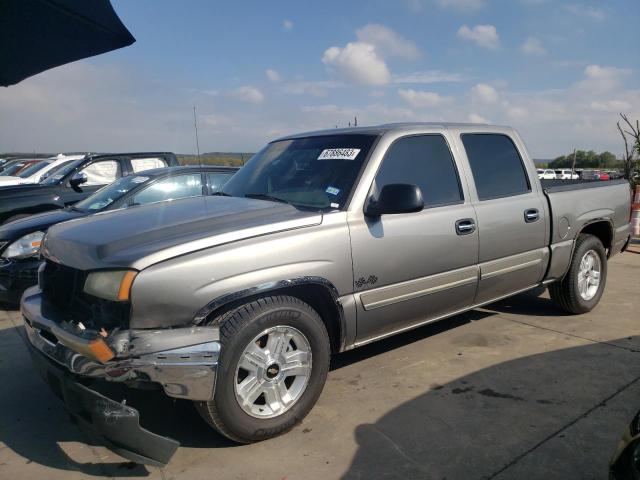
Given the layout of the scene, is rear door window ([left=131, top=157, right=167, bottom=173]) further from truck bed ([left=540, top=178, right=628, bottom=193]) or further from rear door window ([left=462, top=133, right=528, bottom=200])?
truck bed ([left=540, top=178, right=628, bottom=193])

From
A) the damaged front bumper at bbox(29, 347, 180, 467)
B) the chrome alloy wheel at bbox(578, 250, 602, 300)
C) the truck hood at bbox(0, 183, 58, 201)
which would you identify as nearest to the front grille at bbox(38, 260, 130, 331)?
the damaged front bumper at bbox(29, 347, 180, 467)

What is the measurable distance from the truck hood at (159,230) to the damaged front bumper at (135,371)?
0.36m

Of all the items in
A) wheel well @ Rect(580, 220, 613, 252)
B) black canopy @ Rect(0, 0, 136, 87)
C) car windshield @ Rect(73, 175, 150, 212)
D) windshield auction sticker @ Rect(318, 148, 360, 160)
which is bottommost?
wheel well @ Rect(580, 220, 613, 252)

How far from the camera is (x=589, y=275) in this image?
493 centimetres

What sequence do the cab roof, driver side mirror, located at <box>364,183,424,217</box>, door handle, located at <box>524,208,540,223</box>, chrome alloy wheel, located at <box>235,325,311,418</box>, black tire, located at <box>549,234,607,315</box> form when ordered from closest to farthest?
chrome alloy wheel, located at <box>235,325,311,418</box> → driver side mirror, located at <box>364,183,424,217</box> → the cab roof → door handle, located at <box>524,208,540,223</box> → black tire, located at <box>549,234,607,315</box>

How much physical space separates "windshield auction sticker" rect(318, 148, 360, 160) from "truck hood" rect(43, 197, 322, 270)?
0.55 metres

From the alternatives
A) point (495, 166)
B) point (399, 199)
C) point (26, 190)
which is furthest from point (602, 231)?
point (26, 190)

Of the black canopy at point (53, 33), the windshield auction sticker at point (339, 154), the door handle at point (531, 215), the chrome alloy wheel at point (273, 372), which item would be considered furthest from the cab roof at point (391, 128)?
the black canopy at point (53, 33)

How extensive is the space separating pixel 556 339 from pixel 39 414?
3.95m

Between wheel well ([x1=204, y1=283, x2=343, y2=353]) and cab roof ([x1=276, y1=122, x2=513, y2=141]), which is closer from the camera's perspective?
wheel well ([x1=204, y1=283, x2=343, y2=353])

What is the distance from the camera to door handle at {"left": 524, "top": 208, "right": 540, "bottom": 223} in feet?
13.4

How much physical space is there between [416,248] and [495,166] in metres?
1.34

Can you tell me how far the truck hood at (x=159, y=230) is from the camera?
8.00ft

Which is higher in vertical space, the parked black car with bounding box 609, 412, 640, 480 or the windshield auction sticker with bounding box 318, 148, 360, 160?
the windshield auction sticker with bounding box 318, 148, 360, 160
